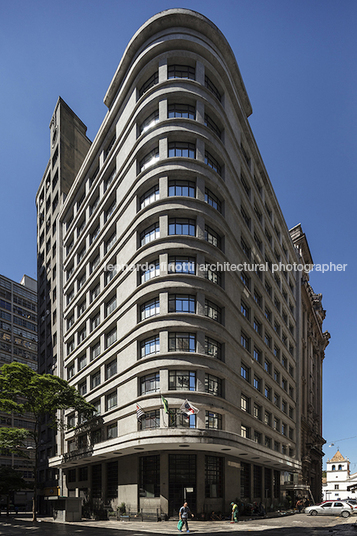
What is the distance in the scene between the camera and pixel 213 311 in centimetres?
3972

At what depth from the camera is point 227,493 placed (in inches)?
1516

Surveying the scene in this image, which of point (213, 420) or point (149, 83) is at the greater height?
point (149, 83)

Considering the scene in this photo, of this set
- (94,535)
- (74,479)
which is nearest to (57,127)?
(74,479)

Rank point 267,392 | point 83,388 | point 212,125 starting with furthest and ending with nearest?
point 267,392, point 83,388, point 212,125

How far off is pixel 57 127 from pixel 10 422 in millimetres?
64865

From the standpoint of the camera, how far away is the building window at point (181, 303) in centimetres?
3725

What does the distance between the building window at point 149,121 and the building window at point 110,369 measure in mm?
23437

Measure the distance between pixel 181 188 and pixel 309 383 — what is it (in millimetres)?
68821

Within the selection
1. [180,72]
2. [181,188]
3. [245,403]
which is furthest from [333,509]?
[180,72]

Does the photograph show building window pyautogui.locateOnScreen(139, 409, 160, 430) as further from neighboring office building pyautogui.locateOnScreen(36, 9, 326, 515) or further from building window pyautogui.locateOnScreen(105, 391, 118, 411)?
building window pyautogui.locateOnScreen(105, 391, 118, 411)

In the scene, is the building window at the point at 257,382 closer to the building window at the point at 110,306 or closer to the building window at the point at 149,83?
the building window at the point at 110,306

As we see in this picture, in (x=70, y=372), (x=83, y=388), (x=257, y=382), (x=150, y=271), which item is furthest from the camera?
(x=70, y=372)

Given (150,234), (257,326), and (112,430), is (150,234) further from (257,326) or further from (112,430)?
(257,326)

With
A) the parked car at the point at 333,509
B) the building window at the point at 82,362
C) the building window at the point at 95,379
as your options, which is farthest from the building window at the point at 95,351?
the parked car at the point at 333,509
